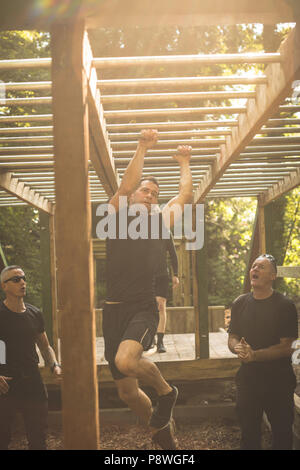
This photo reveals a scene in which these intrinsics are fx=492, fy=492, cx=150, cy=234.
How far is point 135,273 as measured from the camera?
359 centimetres

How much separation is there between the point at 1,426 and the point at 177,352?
12.0ft

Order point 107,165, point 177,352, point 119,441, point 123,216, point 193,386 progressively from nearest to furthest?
1. point 123,216
2. point 107,165
3. point 119,441
4. point 177,352
5. point 193,386

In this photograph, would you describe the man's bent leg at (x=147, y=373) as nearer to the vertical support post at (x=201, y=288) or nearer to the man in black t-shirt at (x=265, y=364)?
the man in black t-shirt at (x=265, y=364)

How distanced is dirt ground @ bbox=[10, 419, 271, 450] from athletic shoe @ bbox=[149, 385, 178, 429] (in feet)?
8.60

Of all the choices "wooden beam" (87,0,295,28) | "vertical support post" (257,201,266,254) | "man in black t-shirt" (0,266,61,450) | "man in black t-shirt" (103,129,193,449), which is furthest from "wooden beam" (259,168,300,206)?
"wooden beam" (87,0,295,28)

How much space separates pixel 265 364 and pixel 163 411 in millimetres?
955

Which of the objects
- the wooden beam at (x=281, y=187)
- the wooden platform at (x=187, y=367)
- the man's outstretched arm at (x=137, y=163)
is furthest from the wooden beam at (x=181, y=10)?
the wooden platform at (x=187, y=367)

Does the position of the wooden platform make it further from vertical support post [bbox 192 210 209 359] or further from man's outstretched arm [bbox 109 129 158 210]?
man's outstretched arm [bbox 109 129 158 210]

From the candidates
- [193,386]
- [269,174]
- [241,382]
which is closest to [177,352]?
[193,386]

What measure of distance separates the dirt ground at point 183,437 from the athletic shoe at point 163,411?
103 inches

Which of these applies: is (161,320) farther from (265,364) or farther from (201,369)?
(265,364)

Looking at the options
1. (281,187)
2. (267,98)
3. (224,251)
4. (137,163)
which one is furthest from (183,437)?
(224,251)

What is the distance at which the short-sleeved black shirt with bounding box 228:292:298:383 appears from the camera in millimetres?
3854

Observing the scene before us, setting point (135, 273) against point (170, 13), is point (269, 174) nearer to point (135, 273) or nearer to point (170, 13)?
point (135, 273)
